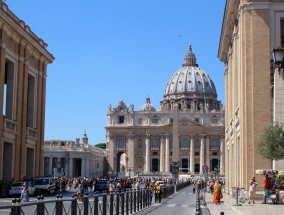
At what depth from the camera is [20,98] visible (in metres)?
43.8

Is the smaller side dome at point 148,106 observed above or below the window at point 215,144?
above

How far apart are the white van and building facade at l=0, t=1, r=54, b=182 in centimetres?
202

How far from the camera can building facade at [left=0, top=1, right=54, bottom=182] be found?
4047 cm

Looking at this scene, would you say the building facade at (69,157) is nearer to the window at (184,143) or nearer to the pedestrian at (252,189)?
the window at (184,143)

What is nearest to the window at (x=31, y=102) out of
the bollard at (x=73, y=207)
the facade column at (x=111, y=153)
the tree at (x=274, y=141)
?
the tree at (x=274, y=141)

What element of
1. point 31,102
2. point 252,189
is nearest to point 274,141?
point 252,189

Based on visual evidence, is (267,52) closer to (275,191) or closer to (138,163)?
(275,191)

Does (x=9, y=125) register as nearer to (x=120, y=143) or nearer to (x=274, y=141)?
(x=274, y=141)

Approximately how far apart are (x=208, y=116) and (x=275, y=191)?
141985mm

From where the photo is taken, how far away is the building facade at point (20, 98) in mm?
40469

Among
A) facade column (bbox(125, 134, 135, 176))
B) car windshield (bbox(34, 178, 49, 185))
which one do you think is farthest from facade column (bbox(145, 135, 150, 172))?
car windshield (bbox(34, 178, 49, 185))

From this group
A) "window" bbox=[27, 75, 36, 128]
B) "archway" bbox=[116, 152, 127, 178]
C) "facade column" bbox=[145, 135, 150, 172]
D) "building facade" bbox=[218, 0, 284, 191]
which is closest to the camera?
"building facade" bbox=[218, 0, 284, 191]

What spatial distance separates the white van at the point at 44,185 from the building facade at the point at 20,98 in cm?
202

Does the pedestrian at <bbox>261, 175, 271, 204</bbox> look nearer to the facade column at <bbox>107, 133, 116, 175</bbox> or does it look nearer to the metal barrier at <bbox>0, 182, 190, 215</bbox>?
the metal barrier at <bbox>0, 182, 190, 215</bbox>
